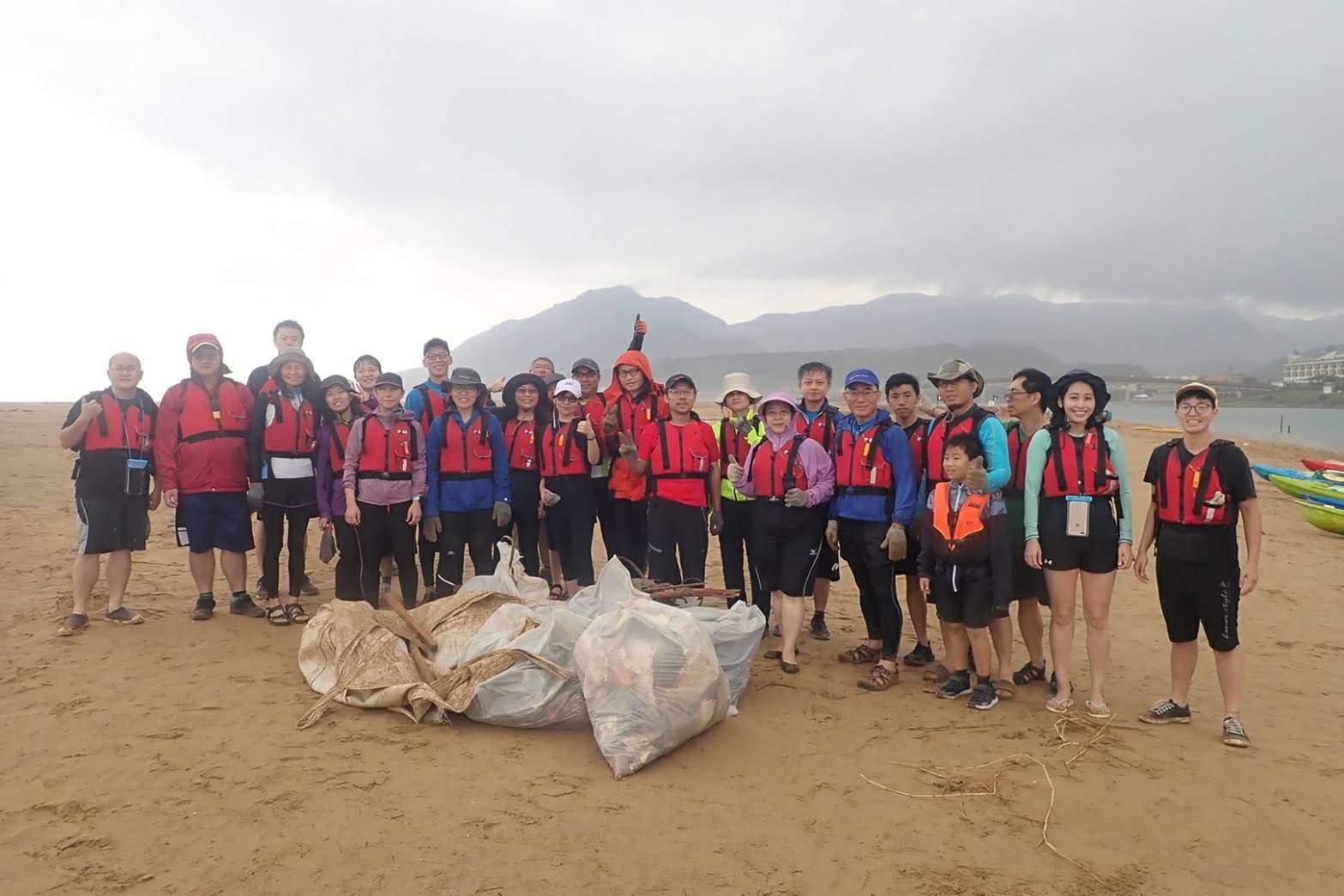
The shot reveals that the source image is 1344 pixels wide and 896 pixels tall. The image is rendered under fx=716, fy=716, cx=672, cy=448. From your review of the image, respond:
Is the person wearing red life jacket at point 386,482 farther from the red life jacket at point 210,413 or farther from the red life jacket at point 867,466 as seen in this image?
the red life jacket at point 867,466

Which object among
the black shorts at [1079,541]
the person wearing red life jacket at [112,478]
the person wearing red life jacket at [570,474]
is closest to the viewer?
the black shorts at [1079,541]

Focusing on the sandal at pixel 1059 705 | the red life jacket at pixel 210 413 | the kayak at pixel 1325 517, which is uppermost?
the red life jacket at pixel 210 413

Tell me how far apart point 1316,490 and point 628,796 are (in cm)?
1291

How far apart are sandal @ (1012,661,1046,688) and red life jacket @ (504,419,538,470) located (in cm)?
401

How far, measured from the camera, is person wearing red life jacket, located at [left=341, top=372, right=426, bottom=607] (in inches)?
215

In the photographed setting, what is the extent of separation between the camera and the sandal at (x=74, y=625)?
5.08m

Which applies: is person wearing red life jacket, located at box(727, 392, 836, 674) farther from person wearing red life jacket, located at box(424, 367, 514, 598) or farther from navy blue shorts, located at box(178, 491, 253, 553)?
navy blue shorts, located at box(178, 491, 253, 553)

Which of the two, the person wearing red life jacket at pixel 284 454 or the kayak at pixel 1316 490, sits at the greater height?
the person wearing red life jacket at pixel 284 454

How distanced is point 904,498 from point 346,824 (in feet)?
11.8

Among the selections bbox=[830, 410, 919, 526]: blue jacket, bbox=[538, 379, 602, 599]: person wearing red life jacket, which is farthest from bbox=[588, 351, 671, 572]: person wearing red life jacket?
bbox=[830, 410, 919, 526]: blue jacket

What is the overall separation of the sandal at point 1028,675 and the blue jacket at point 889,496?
135 cm

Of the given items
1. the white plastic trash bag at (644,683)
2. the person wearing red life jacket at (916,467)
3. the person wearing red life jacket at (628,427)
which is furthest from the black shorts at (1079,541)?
the person wearing red life jacket at (628,427)

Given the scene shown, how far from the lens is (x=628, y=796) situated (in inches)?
130

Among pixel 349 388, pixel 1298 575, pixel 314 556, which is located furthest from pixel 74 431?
pixel 1298 575
